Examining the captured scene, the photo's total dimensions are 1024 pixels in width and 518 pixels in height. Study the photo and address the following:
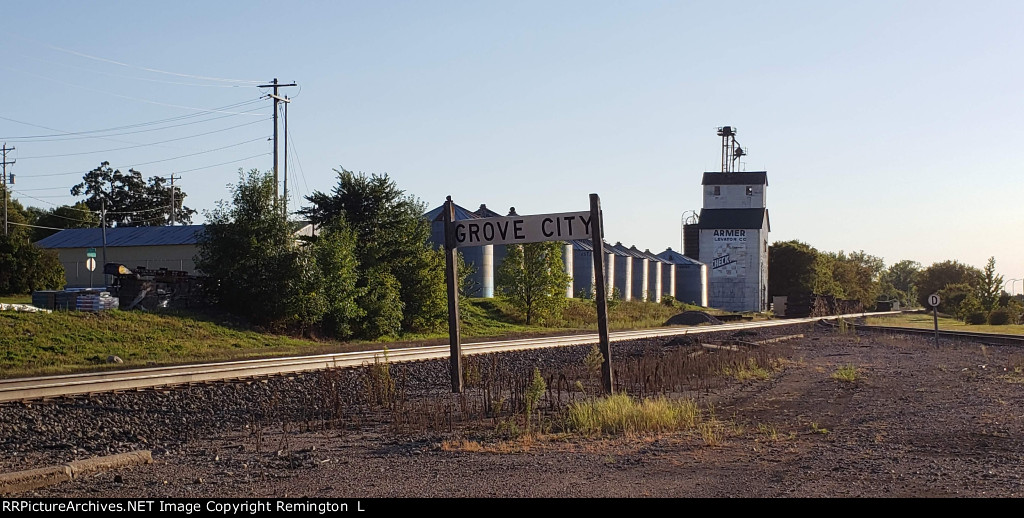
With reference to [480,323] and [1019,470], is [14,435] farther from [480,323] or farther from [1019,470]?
[480,323]

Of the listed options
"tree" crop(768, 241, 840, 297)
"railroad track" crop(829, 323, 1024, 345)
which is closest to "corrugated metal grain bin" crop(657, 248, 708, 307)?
"tree" crop(768, 241, 840, 297)

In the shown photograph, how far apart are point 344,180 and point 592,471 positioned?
112ft

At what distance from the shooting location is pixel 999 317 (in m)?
58.5

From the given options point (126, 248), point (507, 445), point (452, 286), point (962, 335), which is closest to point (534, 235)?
point (452, 286)

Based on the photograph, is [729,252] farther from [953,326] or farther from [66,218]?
[66,218]

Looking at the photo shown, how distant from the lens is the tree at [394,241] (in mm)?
40125

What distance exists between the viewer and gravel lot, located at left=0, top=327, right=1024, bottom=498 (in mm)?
8211

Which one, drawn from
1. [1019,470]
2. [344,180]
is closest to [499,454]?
[1019,470]

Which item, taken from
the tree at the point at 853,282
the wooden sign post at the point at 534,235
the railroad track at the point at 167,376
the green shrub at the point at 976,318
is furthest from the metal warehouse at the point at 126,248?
the tree at the point at 853,282

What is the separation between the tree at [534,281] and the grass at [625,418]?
123 feet

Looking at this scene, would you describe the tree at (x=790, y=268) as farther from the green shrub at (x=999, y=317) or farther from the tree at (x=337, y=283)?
the tree at (x=337, y=283)

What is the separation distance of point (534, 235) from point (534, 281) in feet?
115

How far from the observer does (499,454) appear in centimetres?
1018

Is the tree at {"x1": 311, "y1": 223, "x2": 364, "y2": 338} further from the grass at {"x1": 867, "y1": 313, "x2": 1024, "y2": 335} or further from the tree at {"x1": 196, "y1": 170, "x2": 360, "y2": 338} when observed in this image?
the grass at {"x1": 867, "y1": 313, "x2": 1024, "y2": 335}
